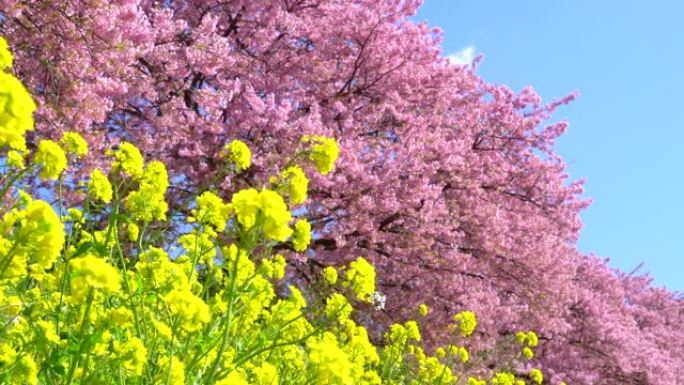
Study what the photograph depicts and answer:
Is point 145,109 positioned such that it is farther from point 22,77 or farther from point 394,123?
point 394,123

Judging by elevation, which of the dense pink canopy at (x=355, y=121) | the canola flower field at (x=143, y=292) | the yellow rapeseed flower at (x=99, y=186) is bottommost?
the canola flower field at (x=143, y=292)

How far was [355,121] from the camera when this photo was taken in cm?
1180

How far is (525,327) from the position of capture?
14680mm

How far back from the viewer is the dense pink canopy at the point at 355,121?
8.44 meters

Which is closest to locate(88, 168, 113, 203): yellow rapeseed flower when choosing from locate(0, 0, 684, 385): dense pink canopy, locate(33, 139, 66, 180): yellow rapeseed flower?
locate(33, 139, 66, 180): yellow rapeseed flower

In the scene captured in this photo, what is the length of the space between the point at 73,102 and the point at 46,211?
612 centimetres

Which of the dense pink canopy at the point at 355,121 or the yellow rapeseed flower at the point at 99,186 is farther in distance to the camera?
the dense pink canopy at the point at 355,121

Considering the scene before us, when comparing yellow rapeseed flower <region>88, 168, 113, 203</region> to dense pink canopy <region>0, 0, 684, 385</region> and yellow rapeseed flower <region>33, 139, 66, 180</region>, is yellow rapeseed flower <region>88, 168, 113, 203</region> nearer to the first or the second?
yellow rapeseed flower <region>33, 139, 66, 180</region>

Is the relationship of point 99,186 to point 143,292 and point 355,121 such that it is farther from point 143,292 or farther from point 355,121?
point 355,121

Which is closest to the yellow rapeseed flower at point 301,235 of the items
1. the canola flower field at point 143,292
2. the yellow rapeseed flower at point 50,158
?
the canola flower field at point 143,292

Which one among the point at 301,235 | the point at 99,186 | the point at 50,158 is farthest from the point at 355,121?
the point at 50,158

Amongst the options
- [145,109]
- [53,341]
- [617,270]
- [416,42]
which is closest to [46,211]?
[53,341]

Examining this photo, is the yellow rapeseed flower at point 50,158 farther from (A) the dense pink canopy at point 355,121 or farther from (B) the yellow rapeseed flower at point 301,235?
(A) the dense pink canopy at point 355,121

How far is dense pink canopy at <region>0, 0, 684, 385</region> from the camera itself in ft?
27.7
